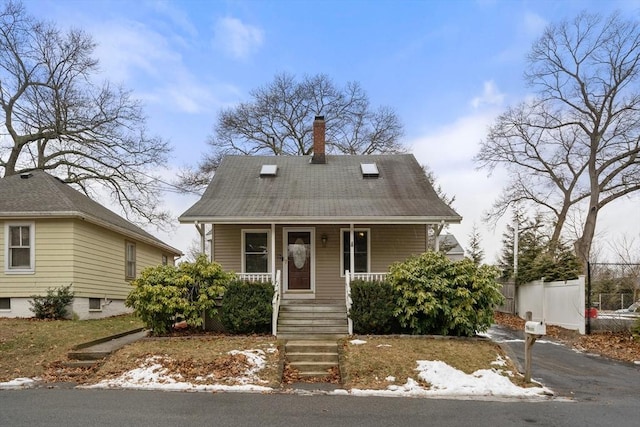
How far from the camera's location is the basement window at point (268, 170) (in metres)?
16.5

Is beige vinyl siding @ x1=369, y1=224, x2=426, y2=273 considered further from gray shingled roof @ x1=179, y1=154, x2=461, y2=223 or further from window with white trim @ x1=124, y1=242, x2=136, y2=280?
window with white trim @ x1=124, y1=242, x2=136, y2=280

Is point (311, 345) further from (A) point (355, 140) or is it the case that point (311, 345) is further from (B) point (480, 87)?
(A) point (355, 140)

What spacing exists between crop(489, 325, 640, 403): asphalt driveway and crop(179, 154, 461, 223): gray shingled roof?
394cm

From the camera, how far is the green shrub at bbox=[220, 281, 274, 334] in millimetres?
11555

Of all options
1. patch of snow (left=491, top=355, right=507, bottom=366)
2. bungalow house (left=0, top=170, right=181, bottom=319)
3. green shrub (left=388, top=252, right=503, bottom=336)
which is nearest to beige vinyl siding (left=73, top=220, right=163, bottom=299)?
bungalow house (left=0, top=170, right=181, bottom=319)

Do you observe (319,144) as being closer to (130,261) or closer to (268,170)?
(268,170)

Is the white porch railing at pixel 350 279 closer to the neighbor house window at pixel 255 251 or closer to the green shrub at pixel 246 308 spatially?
the green shrub at pixel 246 308

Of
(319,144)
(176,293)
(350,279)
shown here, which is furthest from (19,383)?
(319,144)

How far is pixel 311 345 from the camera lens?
10.7m

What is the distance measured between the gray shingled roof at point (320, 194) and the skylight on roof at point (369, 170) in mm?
163

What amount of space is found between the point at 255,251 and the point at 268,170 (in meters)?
3.20

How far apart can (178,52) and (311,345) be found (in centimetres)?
972

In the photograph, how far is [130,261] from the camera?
19891mm

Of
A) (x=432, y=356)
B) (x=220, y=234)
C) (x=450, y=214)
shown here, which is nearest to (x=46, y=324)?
(x=220, y=234)
